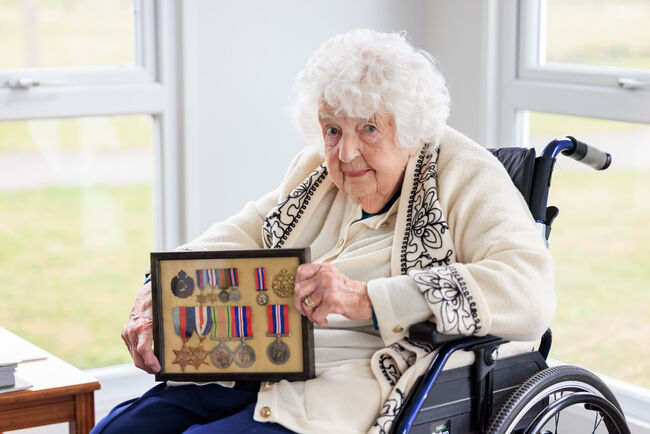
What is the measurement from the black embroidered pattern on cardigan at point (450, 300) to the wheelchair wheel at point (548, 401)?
20cm

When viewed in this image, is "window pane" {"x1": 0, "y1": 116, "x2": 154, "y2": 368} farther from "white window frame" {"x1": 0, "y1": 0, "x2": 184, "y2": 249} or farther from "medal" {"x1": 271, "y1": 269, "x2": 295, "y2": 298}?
"medal" {"x1": 271, "y1": 269, "x2": 295, "y2": 298}

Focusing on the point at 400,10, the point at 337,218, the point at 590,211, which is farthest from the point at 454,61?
the point at 337,218

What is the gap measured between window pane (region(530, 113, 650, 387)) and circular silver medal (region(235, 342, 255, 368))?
148cm

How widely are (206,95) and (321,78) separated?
3.68 feet

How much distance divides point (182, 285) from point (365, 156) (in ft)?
1.60

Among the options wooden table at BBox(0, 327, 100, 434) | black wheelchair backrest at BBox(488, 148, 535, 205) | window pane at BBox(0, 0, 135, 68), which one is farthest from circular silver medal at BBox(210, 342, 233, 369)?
window pane at BBox(0, 0, 135, 68)

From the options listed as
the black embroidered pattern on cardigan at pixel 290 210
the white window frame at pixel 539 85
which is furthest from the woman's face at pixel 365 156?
the white window frame at pixel 539 85

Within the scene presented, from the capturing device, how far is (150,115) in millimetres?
3146

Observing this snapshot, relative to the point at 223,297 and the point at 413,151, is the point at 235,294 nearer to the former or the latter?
the point at 223,297

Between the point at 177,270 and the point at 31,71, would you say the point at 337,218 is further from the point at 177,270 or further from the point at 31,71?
the point at 31,71

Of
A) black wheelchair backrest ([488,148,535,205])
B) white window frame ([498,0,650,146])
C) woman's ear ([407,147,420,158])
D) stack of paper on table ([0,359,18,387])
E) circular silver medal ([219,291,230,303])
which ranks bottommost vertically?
stack of paper on table ([0,359,18,387])

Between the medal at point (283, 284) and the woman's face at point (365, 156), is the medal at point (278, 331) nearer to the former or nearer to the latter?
the medal at point (283, 284)

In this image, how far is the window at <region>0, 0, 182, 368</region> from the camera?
294 centimetres

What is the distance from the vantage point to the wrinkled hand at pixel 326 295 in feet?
6.09
